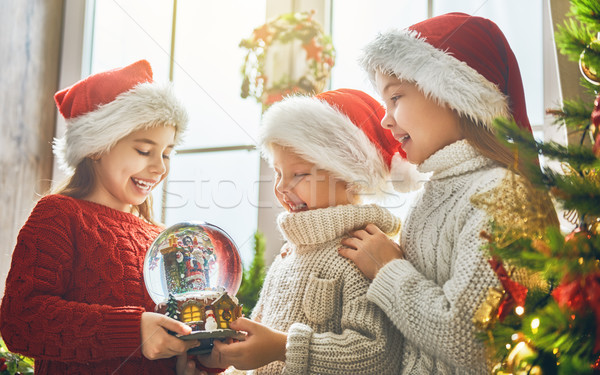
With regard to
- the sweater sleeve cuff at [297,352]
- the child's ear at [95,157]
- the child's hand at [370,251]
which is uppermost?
the child's ear at [95,157]

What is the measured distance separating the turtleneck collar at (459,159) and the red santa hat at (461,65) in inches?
2.8

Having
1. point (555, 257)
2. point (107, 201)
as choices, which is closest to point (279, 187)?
point (107, 201)

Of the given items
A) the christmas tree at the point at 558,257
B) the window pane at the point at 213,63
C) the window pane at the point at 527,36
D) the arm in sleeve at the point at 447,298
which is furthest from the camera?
the window pane at the point at 213,63

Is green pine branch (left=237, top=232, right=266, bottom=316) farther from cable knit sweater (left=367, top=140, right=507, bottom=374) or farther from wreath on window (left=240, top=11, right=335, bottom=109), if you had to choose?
cable knit sweater (left=367, top=140, right=507, bottom=374)

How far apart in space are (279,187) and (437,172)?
41 centimetres

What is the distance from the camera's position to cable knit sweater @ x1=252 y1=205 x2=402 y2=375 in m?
1.18

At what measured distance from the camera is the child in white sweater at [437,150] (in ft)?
3.60

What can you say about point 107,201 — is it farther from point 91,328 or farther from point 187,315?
point 187,315

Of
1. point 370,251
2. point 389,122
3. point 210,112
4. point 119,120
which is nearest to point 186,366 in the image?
point 370,251

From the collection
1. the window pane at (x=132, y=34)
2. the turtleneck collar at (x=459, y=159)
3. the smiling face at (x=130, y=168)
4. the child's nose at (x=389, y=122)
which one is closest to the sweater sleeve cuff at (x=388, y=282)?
the turtleneck collar at (x=459, y=159)

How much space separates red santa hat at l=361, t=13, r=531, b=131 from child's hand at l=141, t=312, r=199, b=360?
0.77 meters

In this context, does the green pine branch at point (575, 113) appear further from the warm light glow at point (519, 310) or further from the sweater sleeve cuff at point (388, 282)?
the sweater sleeve cuff at point (388, 282)

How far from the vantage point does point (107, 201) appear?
1497 millimetres

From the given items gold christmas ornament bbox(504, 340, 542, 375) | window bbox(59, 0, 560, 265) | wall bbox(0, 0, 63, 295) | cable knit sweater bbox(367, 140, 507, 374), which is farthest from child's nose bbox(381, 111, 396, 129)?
wall bbox(0, 0, 63, 295)
